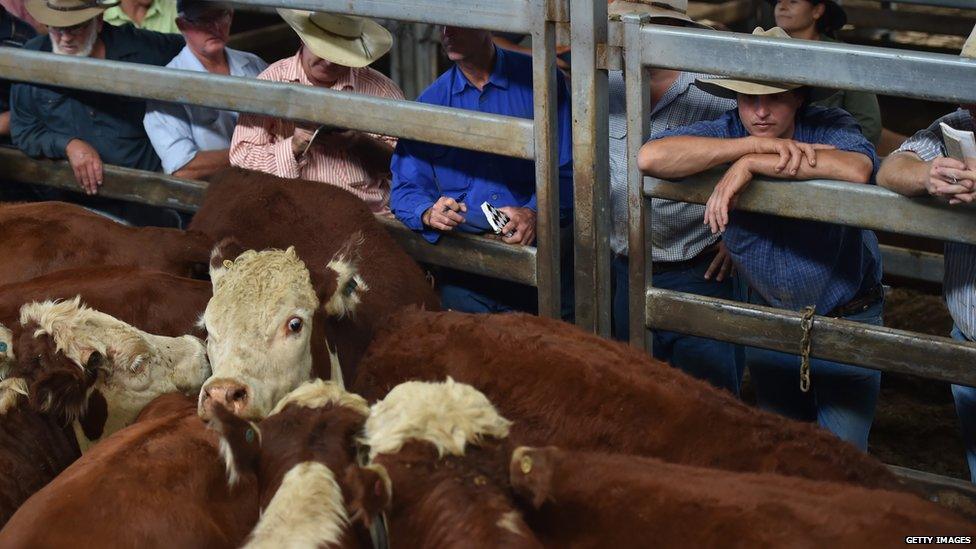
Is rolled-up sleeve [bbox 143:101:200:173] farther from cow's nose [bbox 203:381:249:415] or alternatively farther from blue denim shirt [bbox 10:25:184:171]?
cow's nose [bbox 203:381:249:415]

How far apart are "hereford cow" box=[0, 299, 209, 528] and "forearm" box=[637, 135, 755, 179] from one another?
182cm

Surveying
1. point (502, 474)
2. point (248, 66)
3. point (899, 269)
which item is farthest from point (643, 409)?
point (248, 66)

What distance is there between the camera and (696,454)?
336 centimetres

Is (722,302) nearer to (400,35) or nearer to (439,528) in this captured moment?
(439,528)

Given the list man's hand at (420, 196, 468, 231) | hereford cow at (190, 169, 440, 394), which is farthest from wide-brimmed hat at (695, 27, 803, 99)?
hereford cow at (190, 169, 440, 394)

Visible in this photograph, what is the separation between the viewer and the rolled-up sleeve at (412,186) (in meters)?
4.85

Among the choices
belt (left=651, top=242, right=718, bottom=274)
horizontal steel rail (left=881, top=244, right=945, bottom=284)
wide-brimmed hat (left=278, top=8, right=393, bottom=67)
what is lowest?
horizontal steel rail (left=881, top=244, right=945, bottom=284)

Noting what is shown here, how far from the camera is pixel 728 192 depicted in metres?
3.84

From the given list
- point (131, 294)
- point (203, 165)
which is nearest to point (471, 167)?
point (131, 294)

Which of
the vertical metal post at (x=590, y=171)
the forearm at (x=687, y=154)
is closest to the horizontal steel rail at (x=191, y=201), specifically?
the vertical metal post at (x=590, y=171)

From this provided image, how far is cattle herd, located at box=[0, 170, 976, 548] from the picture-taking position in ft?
9.53

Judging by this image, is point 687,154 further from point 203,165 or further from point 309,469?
point 203,165

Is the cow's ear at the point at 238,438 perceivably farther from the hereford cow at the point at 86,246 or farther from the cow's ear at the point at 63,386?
the hereford cow at the point at 86,246

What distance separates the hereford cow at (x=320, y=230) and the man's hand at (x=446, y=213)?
25 cm
